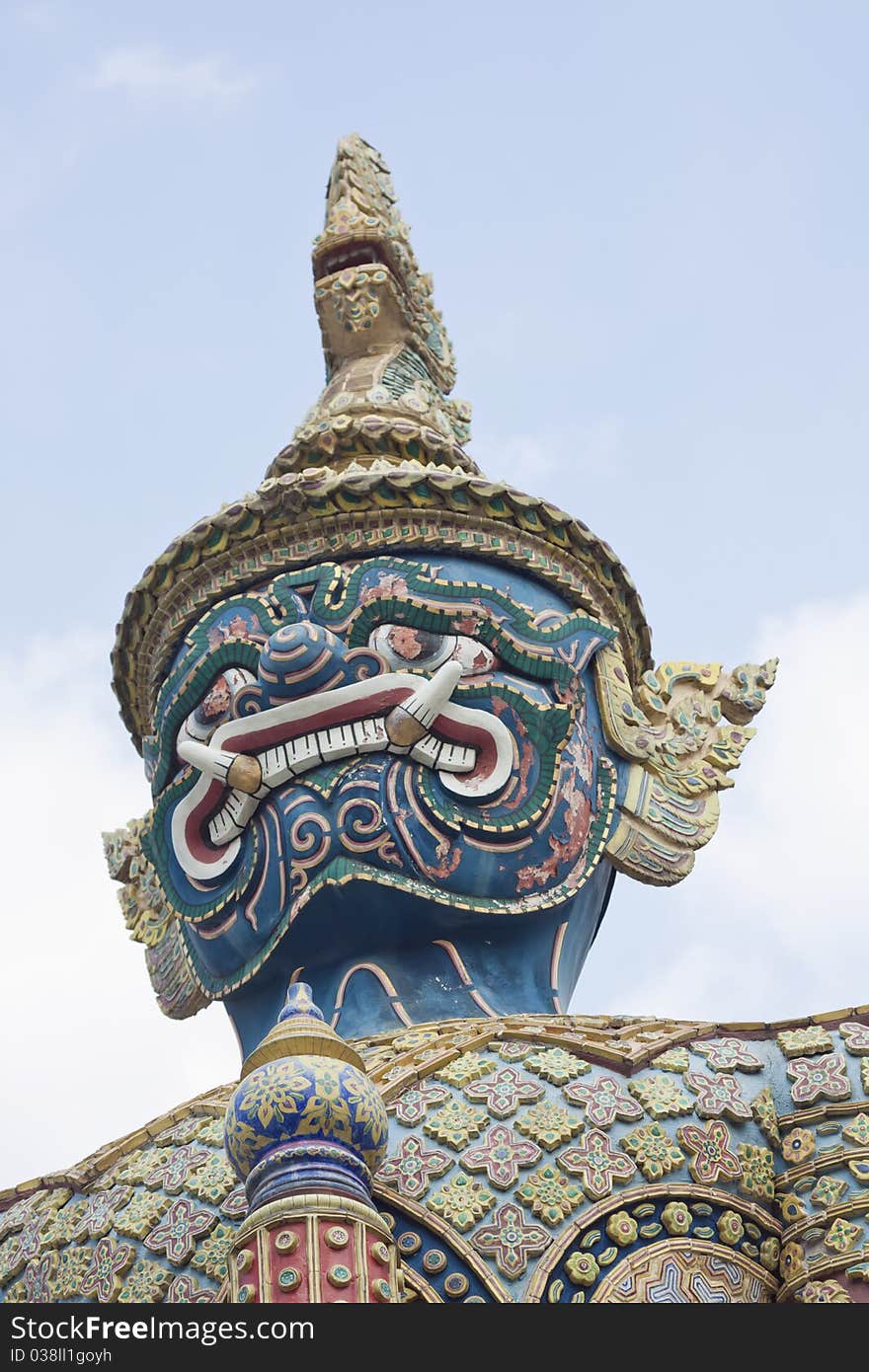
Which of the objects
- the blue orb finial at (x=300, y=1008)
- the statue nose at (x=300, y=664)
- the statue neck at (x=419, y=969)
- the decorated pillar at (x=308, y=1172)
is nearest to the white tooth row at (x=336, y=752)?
the statue nose at (x=300, y=664)

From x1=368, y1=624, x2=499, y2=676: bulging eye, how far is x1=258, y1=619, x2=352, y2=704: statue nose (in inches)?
7.4

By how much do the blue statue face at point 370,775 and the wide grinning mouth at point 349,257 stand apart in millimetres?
2513

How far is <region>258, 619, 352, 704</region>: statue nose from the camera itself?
8.57m

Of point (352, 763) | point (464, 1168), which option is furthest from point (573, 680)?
point (464, 1168)

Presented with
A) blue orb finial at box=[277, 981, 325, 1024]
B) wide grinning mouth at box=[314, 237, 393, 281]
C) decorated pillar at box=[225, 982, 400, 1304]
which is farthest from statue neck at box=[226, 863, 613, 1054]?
wide grinning mouth at box=[314, 237, 393, 281]

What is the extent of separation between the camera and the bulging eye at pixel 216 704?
28.9 feet

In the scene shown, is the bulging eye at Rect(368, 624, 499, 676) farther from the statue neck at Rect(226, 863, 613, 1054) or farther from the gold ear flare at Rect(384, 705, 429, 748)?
the statue neck at Rect(226, 863, 613, 1054)

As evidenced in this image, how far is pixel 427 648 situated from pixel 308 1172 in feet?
9.80

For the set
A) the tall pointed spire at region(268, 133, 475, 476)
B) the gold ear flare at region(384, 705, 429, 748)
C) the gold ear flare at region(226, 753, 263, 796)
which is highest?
the tall pointed spire at region(268, 133, 475, 476)

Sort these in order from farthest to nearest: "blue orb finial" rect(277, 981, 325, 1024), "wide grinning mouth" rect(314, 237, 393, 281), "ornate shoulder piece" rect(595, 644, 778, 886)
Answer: "wide grinning mouth" rect(314, 237, 393, 281) → "ornate shoulder piece" rect(595, 644, 778, 886) → "blue orb finial" rect(277, 981, 325, 1024)
